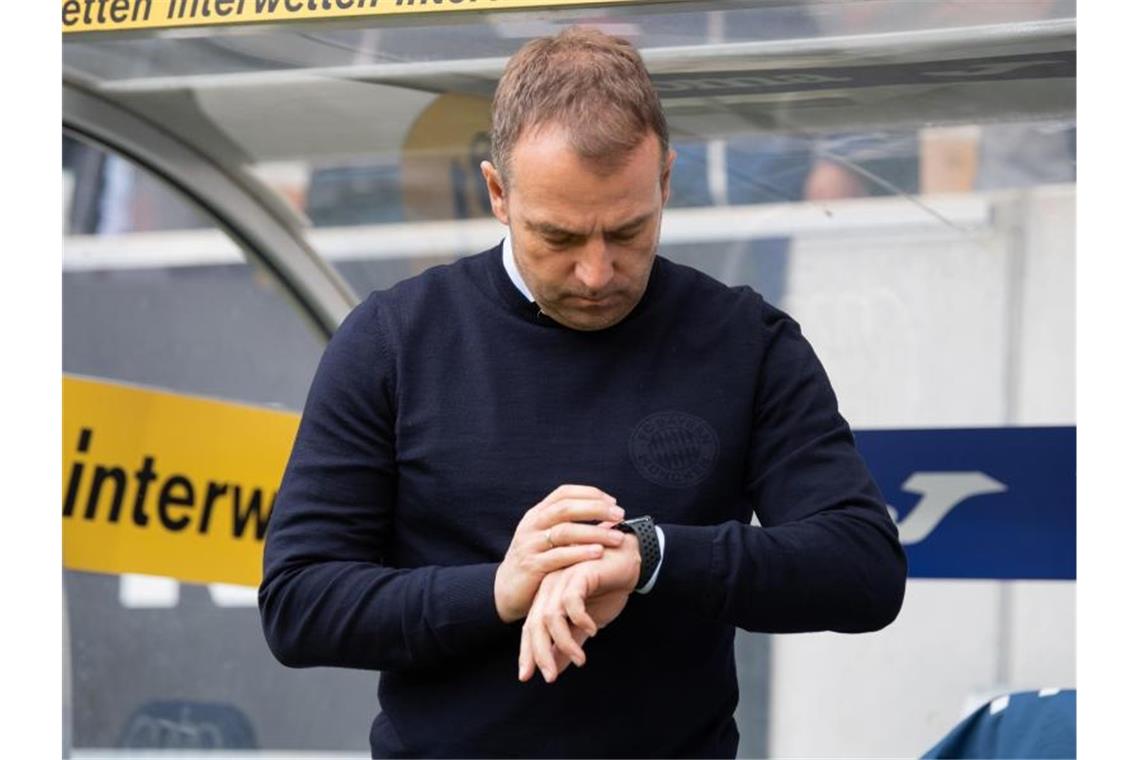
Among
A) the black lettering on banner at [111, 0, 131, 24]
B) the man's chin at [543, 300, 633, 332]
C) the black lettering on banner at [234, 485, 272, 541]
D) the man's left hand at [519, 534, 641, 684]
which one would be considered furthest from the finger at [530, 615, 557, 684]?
the black lettering on banner at [234, 485, 272, 541]

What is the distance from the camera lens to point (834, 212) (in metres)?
3.43

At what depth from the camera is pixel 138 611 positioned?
4.22 metres

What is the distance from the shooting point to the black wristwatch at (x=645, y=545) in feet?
5.14

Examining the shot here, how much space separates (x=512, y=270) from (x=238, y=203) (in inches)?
77.1

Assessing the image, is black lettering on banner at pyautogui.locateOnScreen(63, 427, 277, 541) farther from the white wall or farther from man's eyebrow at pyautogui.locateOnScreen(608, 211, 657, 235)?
man's eyebrow at pyautogui.locateOnScreen(608, 211, 657, 235)

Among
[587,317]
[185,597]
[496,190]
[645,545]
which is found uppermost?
[496,190]

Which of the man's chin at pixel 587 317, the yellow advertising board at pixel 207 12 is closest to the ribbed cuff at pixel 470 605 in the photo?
the man's chin at pixel 587 317

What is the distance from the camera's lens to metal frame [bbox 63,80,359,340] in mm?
3340

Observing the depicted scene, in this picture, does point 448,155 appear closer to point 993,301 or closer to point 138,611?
point 993,301

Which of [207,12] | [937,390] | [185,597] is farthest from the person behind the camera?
[185,597]

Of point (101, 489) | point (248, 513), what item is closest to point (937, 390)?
point (248, 513)

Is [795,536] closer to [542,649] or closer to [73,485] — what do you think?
[542,649]

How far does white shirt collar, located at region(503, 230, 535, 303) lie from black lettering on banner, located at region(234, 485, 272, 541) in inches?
81.1
